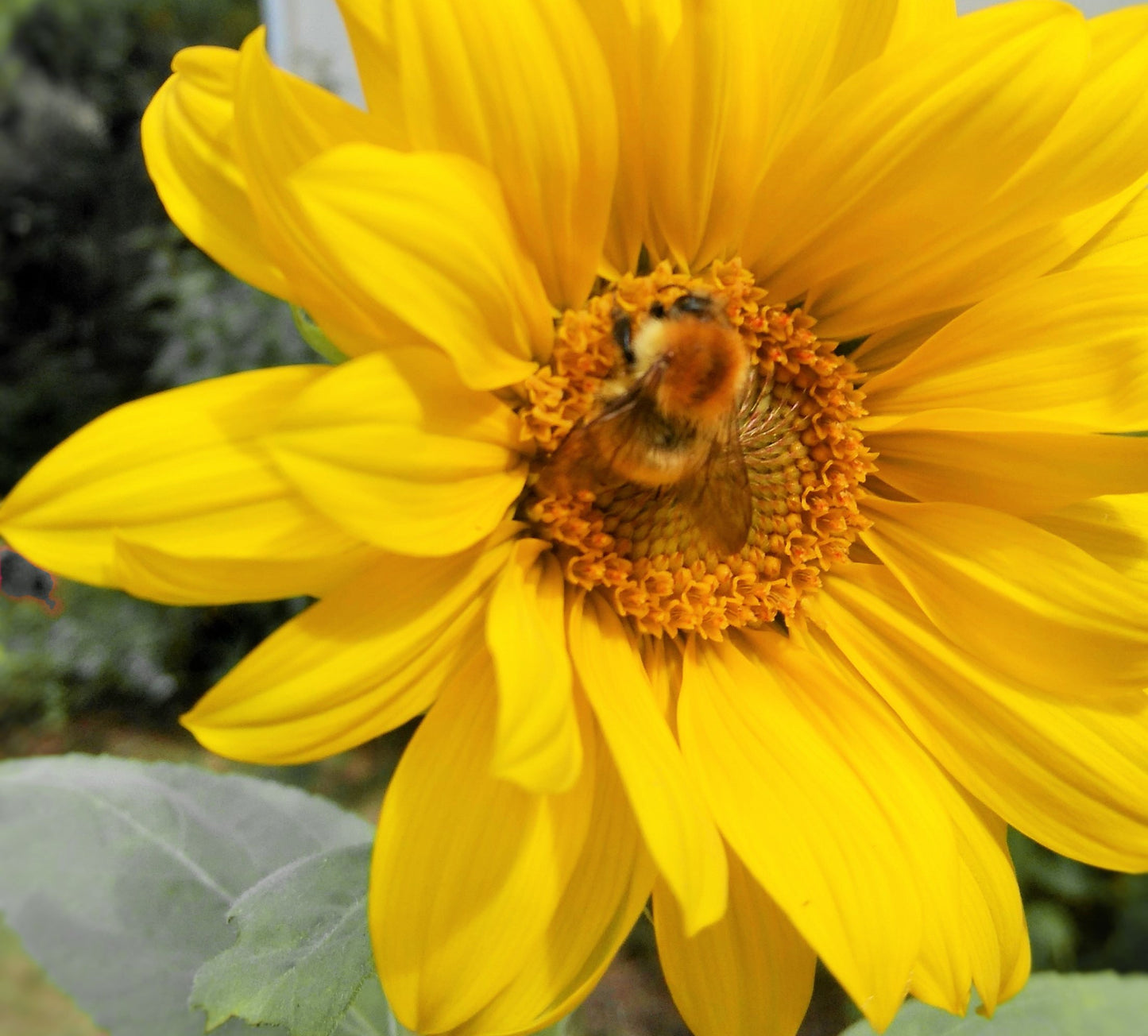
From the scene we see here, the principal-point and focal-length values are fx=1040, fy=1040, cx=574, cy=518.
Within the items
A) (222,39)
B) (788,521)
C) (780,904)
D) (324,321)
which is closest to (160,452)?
Answer: (324,321)

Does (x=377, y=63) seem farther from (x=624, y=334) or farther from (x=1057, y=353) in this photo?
(x=1057, y=353)

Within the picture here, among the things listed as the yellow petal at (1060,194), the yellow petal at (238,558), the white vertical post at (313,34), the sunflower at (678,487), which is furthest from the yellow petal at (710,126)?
the white vertical post at (313,34)

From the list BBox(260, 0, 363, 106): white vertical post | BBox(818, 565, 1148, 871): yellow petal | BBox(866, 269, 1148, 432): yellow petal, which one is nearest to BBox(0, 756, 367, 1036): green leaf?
BBox(818, 565, 1148, 871): yellow petal

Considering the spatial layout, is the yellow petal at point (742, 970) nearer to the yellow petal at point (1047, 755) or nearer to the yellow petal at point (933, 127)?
the yellow petal at point (1047, 755)

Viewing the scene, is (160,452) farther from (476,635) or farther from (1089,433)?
(1089,433)

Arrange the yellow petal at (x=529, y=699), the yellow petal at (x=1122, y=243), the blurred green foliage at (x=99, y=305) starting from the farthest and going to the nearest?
the blurred green foliage at (x=99, y=305)
the yellow petal at (x=1122, y=243)
the yellow petal at (x=529, y=699)

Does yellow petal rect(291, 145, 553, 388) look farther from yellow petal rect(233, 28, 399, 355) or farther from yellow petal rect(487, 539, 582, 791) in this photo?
yellow petal rect(487, 539, 582, 791)

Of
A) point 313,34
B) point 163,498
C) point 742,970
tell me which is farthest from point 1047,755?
point 313,34
